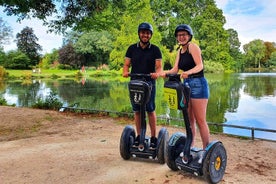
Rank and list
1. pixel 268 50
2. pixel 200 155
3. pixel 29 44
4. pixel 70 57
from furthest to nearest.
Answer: pixel 268 50 < pixel 29 44 < pixel 70 57 < pixel 200 155

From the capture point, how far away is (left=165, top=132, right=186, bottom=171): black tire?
374cm

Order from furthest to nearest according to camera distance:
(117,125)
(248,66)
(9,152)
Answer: (248,66) → (117,125) → (9,152)

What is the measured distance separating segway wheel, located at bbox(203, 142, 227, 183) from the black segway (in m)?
0.80

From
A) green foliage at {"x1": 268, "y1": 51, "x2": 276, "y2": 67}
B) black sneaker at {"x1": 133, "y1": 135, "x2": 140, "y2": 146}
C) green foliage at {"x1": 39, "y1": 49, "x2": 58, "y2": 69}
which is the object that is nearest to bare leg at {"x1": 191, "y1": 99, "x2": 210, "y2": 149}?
black sneaker at {"x1": 133, "y1": 135, "x2": 140, "y2": 146}

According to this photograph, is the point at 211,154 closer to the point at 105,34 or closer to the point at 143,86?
the point at 143,86

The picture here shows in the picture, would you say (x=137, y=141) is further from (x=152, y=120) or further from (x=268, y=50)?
(x=268, y=50)

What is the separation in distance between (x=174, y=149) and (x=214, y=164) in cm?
55

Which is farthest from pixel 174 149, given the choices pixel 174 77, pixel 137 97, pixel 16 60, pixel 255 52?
pixel 255 52

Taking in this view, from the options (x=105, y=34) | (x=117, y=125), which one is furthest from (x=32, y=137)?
(x=105, y=34)

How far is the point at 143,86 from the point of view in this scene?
12.4ft

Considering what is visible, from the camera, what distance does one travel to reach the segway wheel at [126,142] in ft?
14.0

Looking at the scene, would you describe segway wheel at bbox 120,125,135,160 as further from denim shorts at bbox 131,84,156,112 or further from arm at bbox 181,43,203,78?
arm at bbox 181,43,203,78

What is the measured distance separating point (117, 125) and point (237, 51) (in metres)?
57.4

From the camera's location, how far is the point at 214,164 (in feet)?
11.4
